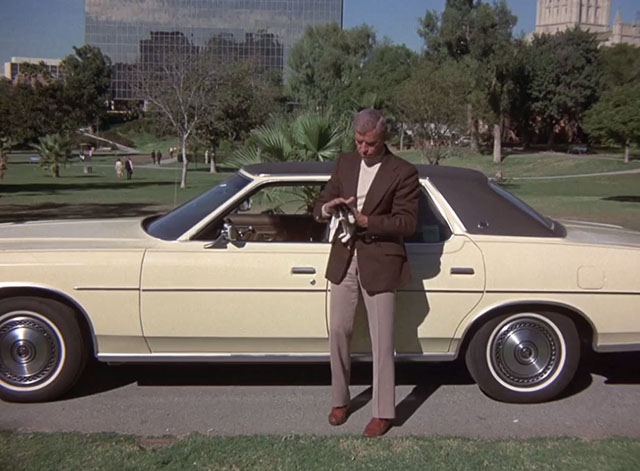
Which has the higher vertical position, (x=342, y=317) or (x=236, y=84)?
(x=236, y=84)

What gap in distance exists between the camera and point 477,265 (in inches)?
186

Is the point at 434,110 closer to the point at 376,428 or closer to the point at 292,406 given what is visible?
the point at 292,406

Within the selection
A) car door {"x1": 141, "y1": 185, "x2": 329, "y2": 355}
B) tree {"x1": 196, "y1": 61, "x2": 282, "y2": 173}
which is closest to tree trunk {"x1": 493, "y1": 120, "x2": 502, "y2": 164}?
tree {"x1": 196, "y1": 61, "x2": 282, "y2": 173}

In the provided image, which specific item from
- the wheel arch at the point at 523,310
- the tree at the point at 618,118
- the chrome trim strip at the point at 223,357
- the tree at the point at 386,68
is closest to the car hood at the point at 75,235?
the chrome trim strip at the point at 223,357

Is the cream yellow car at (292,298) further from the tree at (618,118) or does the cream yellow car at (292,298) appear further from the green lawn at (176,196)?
the tree at (618,118)

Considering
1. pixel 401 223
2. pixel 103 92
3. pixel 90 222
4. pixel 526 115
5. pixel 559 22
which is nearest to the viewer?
pixel 401 223

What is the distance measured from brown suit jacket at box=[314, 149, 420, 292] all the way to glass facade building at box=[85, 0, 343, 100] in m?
108


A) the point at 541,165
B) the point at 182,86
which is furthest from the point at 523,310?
the point at 541,165

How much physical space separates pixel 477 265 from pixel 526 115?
68181 millimetres

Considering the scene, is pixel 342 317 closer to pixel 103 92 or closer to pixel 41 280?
pixel 41 280

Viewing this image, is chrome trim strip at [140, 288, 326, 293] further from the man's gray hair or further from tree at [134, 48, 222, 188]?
tree at [134, 48, 222, 188]

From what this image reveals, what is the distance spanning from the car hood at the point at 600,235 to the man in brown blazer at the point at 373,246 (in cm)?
147

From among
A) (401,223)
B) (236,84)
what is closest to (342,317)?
(401,223)

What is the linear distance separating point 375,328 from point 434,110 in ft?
82.8
